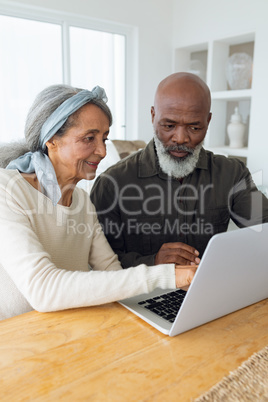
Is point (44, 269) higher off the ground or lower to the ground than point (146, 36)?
lower

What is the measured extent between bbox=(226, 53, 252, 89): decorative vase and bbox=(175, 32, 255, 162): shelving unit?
0.11 m

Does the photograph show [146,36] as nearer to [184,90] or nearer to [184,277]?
[184,90]

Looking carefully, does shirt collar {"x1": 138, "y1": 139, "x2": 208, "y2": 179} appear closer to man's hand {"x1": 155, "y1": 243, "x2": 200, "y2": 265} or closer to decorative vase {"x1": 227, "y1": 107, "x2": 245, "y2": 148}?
man's hand {"x1": 155, "y1": 243, "x2": 200, "y2": 265}

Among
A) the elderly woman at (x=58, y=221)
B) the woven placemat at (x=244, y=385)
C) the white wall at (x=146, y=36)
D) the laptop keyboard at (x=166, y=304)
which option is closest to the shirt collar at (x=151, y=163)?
the elderly woman at (x=58, y=221)

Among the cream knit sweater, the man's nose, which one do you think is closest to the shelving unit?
the man's nose

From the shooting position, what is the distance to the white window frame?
3221 mm

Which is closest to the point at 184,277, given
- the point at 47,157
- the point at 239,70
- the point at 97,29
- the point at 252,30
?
the point at 47,157

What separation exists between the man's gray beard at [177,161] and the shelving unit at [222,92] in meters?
1.95

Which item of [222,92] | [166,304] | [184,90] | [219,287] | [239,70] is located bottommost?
[166,304]

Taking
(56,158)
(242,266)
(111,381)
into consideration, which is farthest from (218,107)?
(111,381)

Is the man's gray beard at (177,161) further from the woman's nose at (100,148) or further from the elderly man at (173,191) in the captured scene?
the woman's nose at (100,148)

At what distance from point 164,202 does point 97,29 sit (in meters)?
2.77

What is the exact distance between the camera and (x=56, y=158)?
45.5 inches

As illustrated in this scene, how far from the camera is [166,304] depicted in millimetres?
907
